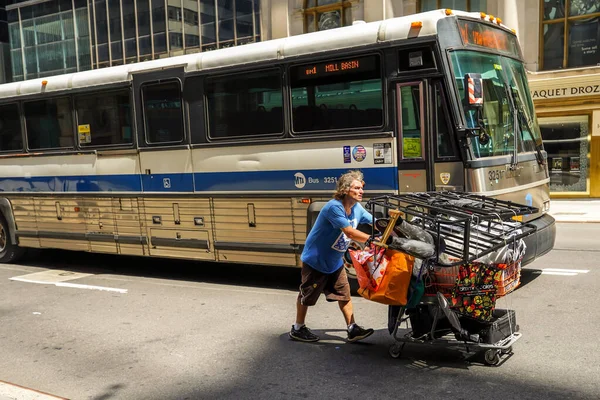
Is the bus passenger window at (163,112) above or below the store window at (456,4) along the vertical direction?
below

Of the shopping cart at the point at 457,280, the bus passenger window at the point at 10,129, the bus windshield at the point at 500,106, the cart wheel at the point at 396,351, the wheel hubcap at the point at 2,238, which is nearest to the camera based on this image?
the shopping cart at the point at 457,280

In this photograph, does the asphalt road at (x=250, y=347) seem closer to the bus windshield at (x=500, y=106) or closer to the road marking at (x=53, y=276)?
the road marking at (x=53, y=276)

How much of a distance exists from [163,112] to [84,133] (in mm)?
1792

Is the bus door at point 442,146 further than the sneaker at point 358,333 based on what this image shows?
Yes

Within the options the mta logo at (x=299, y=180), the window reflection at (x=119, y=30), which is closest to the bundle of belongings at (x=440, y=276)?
the mta logo at (x=299, y=180)

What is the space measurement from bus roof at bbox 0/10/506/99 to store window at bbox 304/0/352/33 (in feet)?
47.6

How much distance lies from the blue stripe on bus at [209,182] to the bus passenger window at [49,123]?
0.60 metres

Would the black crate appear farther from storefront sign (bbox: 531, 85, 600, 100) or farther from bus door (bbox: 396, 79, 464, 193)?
storefront sign (bbox: 531, 85, 600, 100)

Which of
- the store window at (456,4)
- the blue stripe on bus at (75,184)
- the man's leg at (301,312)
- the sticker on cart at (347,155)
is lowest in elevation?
the man's leg at (301,312)

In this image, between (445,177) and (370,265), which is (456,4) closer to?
(445,177)

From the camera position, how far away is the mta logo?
7.62 meters

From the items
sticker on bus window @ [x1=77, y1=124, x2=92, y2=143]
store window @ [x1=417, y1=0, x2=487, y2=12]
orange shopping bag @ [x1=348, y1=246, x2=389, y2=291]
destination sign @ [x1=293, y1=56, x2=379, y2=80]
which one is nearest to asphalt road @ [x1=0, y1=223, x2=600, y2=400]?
orange shopping bag @ [x1=348, y1=246, x2=389, y2=291]

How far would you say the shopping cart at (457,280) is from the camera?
465 centimetres

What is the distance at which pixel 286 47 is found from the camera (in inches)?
304
